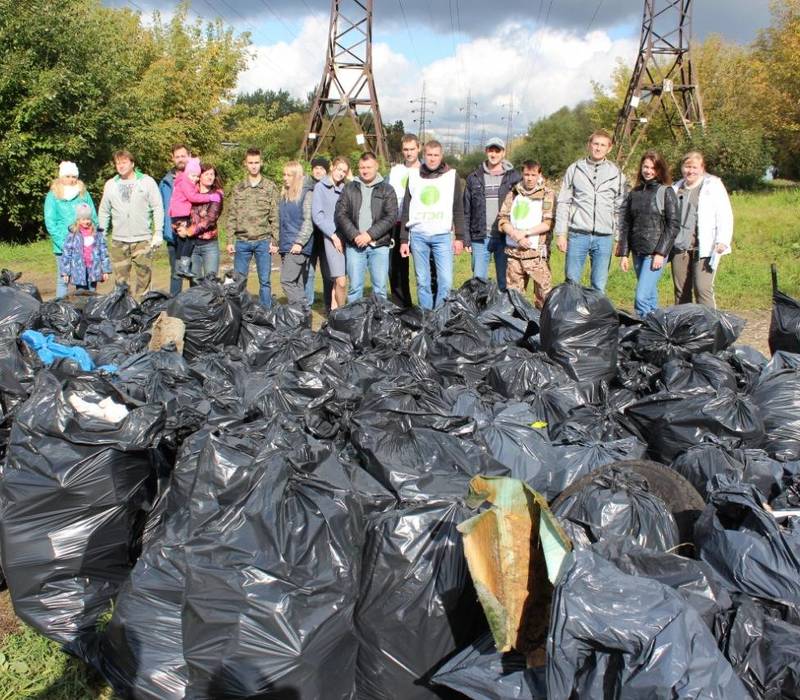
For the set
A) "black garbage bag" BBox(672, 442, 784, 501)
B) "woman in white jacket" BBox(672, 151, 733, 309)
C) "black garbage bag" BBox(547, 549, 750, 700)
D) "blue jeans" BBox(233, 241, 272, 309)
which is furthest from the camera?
"blue jeans" BBox(233, 241, 272, 309)

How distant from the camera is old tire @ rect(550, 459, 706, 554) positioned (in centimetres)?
265

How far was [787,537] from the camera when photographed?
2.24 meters

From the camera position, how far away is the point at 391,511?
247 centimetres

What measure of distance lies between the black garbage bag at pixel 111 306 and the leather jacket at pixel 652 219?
13.1 ft

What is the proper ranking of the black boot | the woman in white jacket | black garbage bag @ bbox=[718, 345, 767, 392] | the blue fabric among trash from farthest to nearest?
the black boot, the woman in white jacket, black garbage bag @ bbox=[718, 345, 767, 392], the blue fabric among trash

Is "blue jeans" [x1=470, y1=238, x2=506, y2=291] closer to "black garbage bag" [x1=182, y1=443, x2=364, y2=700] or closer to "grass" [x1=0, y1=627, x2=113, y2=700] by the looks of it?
"black garbage bag" [x1=182, y1=443, x2=364, y2=700]

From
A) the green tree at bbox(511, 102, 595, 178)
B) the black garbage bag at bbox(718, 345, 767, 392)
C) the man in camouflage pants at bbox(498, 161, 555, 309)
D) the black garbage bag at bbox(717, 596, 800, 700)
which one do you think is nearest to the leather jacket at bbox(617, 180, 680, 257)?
the man in camouflage pants at bbox(498, 161, 555, 309)

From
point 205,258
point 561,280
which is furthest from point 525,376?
point 561,280

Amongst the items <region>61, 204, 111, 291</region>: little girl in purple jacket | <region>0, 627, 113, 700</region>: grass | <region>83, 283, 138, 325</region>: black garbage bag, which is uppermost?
<region>61, 204, 111, 291</region>: little girl in purple jacket

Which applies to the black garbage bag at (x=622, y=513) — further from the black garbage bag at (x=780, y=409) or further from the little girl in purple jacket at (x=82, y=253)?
the little girl in purple jacket at (x=82, y=253)

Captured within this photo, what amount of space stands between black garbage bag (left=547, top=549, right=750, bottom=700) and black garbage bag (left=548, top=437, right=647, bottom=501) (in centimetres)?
128

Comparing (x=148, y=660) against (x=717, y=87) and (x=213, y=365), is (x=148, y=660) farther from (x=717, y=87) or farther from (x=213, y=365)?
(x=717, y=87)

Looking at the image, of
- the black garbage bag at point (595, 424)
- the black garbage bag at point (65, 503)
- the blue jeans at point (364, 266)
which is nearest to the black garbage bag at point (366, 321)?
the blue jeans at point (364, 266)

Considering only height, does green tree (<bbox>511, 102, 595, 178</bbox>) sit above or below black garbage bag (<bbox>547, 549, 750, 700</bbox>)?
above
